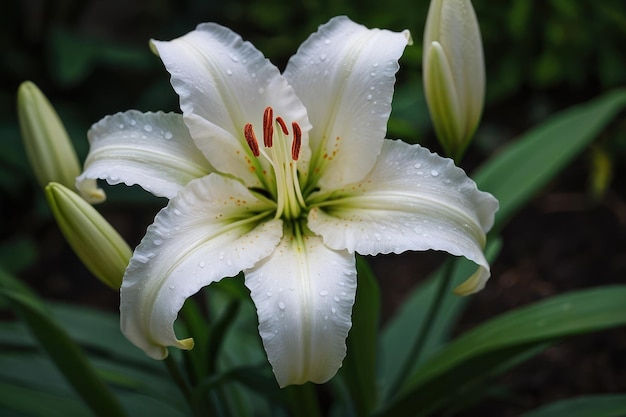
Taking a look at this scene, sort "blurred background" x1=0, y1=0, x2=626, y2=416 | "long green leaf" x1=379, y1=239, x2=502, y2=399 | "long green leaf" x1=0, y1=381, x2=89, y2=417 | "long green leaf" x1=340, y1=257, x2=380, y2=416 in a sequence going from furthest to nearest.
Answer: "blurred background" x1=0, y1=0, x2=626, y2=416
"long green leaf" x1=379, y1=239, x2=502, y2=399
"long green leaf" x1=0, y1=381, x2=89, y2=417
"long green leaf" x1=340, y1=257, x2=380, y2=416

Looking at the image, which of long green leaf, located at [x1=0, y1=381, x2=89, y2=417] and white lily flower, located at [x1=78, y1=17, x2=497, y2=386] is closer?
white lily flower, located at [x1=78, y1=17, x2=497, y2=386]

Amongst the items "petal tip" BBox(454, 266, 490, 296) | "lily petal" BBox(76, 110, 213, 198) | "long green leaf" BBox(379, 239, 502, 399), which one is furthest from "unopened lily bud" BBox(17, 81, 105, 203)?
"long green leaf" BBox(379, 239, 502, 399)

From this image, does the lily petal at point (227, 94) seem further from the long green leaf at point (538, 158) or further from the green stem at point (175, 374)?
the long green leaf at point (538, 158)

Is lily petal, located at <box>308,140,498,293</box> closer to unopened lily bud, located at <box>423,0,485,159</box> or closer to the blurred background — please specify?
unopened lily bud, located at <box>423,0,485,159</box>

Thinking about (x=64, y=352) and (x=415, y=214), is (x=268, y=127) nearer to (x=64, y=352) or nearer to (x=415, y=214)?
(x=415, y=214)

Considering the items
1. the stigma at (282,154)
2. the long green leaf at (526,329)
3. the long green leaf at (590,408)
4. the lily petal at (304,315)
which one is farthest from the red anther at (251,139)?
the long green leaf at (590,408)

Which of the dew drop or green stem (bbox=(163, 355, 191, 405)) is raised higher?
the dew drop
